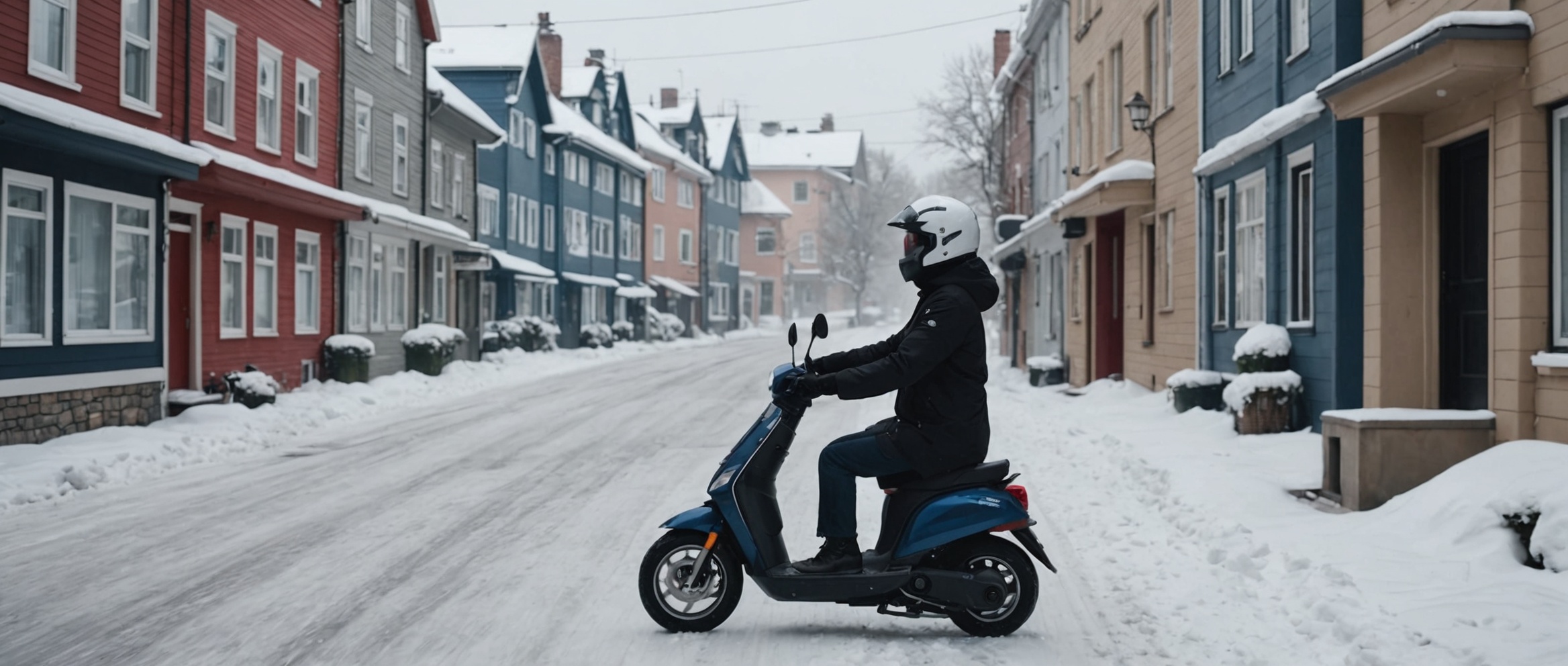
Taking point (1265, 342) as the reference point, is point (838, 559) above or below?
below

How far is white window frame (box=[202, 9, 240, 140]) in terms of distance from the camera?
17.5m

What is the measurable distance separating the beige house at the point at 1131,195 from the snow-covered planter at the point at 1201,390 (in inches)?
74.9

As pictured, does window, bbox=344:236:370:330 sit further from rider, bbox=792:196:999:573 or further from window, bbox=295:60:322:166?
rider, bbox=792:196:999:573

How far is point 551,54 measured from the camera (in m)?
43.8

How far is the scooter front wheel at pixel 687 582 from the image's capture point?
225 inches

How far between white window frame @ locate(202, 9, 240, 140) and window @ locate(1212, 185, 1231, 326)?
13.5 metres

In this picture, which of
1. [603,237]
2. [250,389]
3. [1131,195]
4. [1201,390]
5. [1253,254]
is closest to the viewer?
[1253,254]

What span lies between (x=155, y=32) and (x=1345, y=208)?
14001mm

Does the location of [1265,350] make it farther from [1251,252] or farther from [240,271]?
[240,271]

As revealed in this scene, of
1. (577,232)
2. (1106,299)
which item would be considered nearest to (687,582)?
(1106,299)

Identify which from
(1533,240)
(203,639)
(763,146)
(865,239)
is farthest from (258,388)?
(763,146)

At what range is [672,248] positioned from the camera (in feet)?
181

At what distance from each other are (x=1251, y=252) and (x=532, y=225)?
2814cm

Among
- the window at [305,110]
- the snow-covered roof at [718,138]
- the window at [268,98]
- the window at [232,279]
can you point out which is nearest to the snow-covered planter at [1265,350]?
the window at [232,279]
